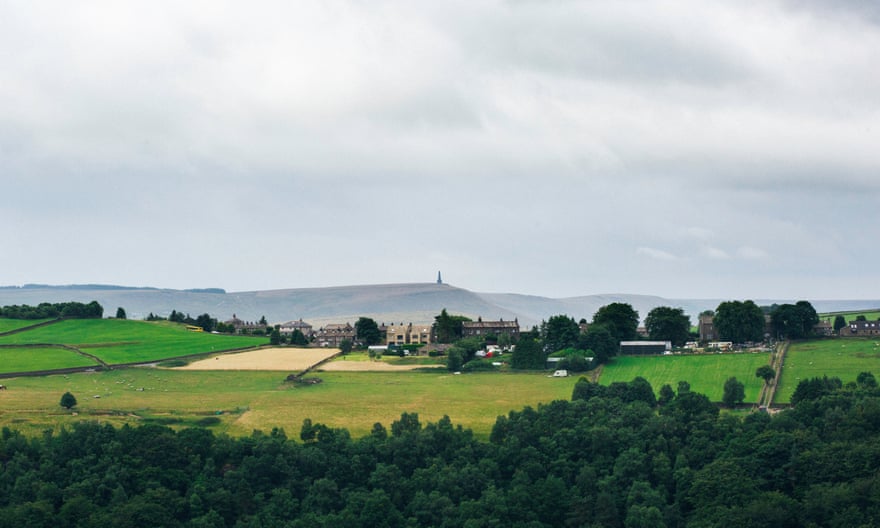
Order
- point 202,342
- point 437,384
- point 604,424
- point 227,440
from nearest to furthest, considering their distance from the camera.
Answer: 1. point 227,440
2. point 604,424
3. point 437,384
4. point 202,342

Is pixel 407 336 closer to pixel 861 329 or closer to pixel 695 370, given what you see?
pixel 695 370

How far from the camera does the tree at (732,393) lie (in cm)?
10950

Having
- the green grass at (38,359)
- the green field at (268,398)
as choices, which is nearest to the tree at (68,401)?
the green field at (268,398)

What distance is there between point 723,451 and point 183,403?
61.2 meters

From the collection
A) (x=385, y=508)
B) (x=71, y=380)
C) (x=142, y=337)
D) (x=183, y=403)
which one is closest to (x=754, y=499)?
(x=385, y=508)

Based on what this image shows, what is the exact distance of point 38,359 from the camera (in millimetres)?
142250

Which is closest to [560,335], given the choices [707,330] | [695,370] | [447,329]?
[707,330]

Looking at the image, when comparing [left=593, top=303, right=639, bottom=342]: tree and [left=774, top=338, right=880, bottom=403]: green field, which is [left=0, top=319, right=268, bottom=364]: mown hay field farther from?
Result: [left=774, top=338, right=880, bottom=403]: green field

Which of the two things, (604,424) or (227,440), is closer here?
(227,440)

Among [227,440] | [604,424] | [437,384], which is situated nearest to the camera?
[227,440]

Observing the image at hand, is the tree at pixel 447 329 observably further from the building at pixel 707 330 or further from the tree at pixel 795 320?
the tree at pixel 795 320

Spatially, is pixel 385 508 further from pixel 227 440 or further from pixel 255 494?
pixel 227 440

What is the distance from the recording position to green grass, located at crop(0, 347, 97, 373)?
5335 inches

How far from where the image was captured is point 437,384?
126750 millimetres
